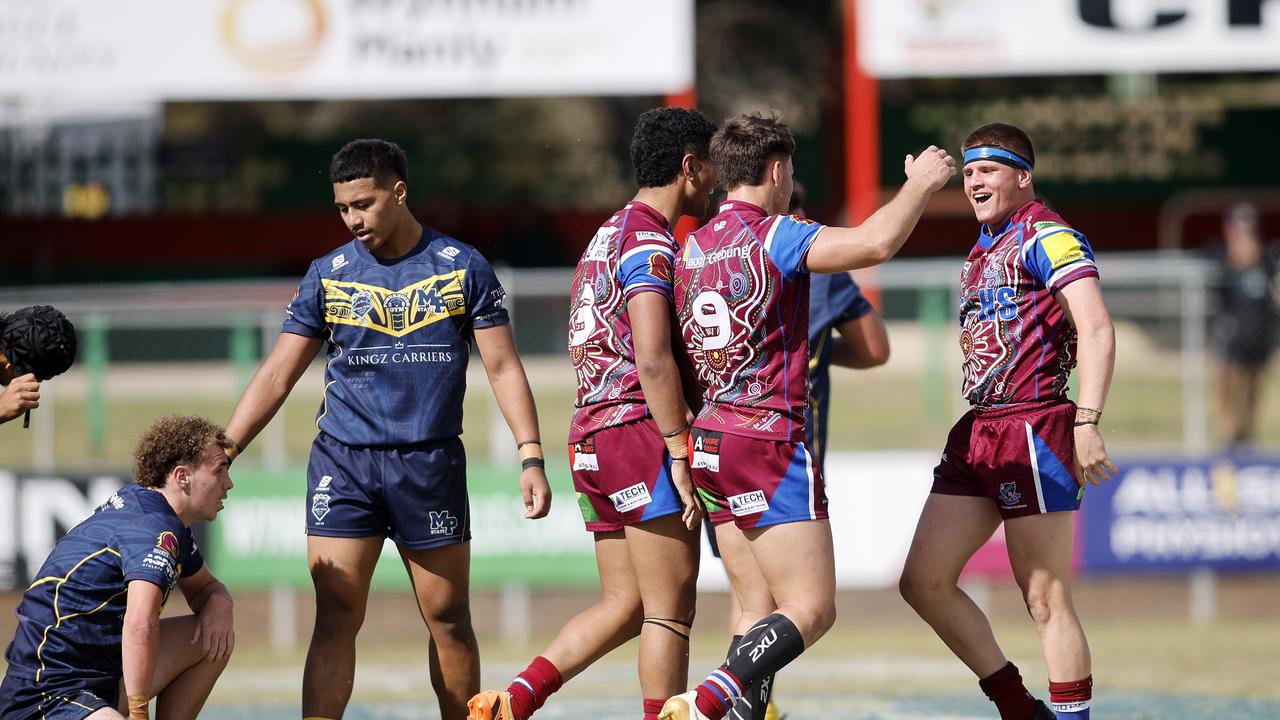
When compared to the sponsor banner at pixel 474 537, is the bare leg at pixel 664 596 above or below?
above

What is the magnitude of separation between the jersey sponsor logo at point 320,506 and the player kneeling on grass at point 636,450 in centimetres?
86

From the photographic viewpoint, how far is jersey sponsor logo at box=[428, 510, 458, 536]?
5766mm

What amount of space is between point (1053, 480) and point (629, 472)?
4.96ft

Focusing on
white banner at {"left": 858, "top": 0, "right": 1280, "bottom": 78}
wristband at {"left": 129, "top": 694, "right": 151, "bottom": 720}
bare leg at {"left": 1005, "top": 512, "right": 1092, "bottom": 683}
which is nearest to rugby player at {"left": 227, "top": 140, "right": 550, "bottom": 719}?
wristband at {"left": 129, "top": 694, "right": 151, "bottom": 720}

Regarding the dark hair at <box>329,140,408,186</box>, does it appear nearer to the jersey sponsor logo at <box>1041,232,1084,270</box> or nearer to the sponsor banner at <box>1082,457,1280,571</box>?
the jersey sponsor logo at <box>1041,232,1084,270</box>

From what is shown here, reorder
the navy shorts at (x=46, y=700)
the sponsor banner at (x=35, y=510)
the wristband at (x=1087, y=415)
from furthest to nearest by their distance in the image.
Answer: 1. the sponsor banner at (x=35, y=510)
2. the wristband at (x=1087, y=415)
3. the navy shorts at (x=46, y=700)

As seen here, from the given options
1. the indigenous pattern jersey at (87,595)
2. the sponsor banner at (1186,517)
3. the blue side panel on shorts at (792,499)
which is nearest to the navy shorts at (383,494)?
the indigenous pattern jersey at (87,595)

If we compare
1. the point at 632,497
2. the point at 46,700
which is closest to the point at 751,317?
the point at 632,497

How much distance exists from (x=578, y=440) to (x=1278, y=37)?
12315mm

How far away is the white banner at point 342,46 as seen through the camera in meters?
15.1

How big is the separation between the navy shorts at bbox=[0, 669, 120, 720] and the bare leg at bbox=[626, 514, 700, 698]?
1843mm

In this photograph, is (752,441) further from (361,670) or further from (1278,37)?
(1278,37)

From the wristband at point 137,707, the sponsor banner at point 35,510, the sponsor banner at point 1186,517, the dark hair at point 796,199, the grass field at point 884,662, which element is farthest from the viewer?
the sponsor banner at point 1186,517

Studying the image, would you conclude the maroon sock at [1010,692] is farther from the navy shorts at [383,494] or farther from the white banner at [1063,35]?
the white banner at [1063,35]
